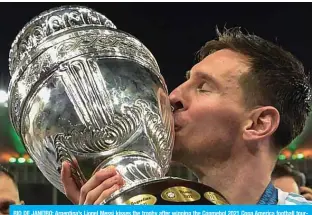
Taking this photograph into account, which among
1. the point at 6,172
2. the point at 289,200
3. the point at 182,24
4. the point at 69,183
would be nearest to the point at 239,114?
the point at 289,200

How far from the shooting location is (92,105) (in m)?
0.67

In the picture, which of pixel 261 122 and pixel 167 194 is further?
pixel 261 122

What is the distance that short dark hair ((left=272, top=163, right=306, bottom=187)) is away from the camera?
65.4 inches

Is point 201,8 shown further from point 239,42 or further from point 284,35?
point 239,42

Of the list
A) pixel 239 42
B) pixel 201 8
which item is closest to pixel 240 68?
pixel 239 42

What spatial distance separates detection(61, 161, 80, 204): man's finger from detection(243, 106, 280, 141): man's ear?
27 cm

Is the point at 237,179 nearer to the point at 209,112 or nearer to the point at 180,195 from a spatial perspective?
the point at 209,112

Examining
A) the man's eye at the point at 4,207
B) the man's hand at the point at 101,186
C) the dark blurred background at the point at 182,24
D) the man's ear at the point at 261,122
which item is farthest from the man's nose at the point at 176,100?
the man's eye at the point at 4,207

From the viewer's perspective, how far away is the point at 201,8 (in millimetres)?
1303

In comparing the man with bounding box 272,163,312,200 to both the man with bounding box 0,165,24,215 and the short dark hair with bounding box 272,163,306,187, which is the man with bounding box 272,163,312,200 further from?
the man with bounding box 0,165,24,215

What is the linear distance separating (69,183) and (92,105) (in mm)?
103

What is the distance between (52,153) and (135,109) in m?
0.12

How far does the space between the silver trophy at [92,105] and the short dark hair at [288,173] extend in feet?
3.27

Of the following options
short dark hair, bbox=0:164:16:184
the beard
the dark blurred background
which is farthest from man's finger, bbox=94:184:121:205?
short dark hair, bbox=0:164:16:184
